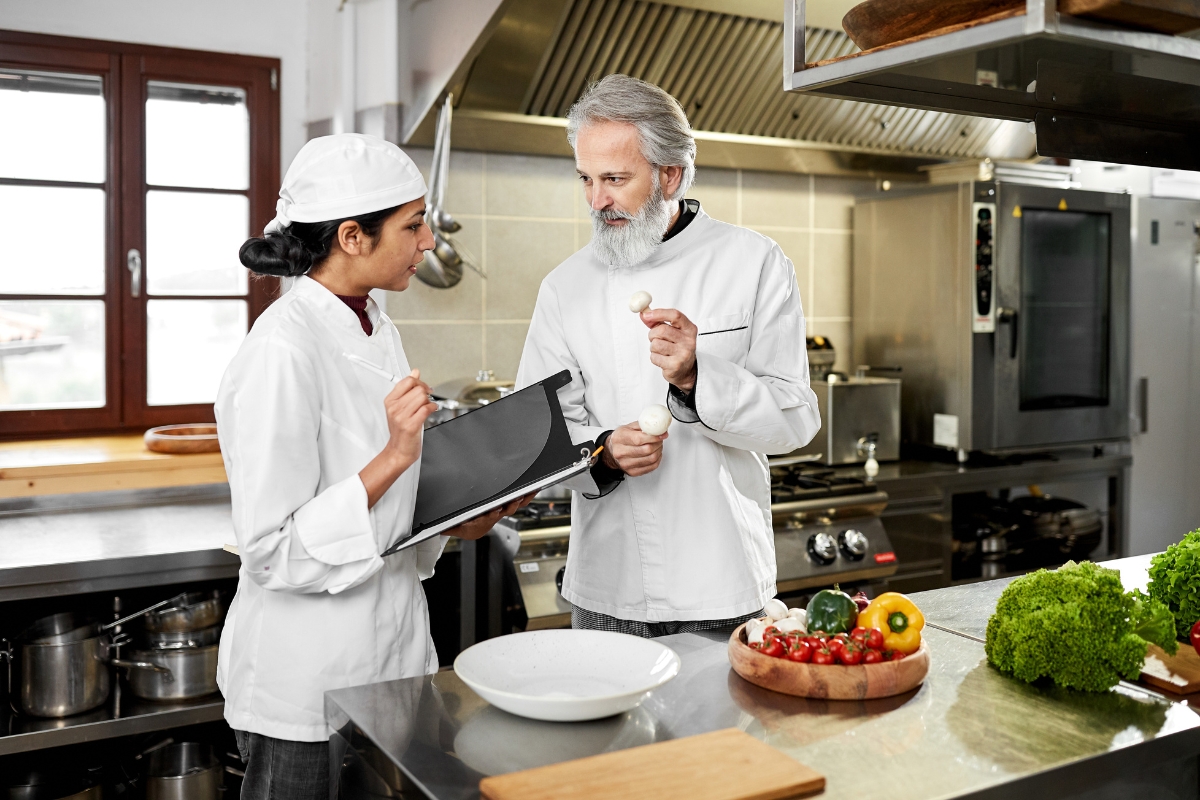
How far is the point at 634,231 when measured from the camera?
73.6 inches

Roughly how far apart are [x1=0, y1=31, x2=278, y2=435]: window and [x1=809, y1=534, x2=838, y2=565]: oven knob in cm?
191

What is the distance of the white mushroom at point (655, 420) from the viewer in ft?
5.55

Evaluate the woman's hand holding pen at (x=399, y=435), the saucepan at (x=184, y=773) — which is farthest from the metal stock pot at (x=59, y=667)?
the woman's hand holding pen at (x=399, y=435)

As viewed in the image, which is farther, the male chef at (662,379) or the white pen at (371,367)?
the male chef at (662,379)

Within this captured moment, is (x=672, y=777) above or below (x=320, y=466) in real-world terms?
below

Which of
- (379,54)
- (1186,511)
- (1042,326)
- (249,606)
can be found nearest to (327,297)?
(249,606)

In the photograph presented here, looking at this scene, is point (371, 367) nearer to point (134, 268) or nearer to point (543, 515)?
point (543, 515)

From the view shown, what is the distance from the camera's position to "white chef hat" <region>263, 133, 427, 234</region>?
5.04ft

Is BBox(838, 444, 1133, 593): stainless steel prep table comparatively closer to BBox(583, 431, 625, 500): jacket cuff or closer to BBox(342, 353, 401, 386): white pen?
BBox(583, 431, 625, 500): jacket cuff

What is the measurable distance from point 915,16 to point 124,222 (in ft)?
8.97

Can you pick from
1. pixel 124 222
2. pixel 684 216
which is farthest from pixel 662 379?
pixel 124 222

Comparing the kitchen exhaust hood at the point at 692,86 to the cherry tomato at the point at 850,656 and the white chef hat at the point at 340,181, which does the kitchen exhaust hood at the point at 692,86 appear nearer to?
the white chef hat at the point at 340,181

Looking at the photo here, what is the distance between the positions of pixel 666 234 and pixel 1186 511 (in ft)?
10.2

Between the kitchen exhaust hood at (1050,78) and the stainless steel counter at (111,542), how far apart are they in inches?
65.8
